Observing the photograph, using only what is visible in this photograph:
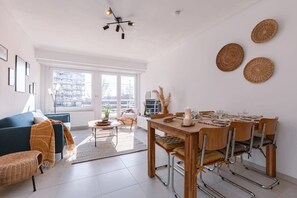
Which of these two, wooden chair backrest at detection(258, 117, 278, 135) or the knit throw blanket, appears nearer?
wooden chair backrest at detection(258, 117, 278, 135)

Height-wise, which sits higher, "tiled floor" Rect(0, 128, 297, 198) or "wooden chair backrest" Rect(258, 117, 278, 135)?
"wooden chair backrest" Rect(258, 117, 278, 135)

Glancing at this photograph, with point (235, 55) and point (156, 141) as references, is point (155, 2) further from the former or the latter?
point (156, 141)

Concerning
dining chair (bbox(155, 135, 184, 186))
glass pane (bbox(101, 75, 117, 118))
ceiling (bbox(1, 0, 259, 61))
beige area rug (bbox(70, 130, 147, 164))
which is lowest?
beige area rug (bbox(70, 130, 147, 164))

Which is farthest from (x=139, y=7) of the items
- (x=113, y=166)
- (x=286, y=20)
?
(x=113, y=166)

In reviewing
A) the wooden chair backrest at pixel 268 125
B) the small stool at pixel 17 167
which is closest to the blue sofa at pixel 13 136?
the small stool at pixel 17 167

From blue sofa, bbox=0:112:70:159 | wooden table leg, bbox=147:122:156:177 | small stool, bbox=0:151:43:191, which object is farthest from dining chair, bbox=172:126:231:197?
blue sofa, bbox=0:112:70:159

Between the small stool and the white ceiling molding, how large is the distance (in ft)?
10.5

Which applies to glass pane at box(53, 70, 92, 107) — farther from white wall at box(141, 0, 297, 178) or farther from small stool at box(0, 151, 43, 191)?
white wall at box(141, 0, 297, 178)

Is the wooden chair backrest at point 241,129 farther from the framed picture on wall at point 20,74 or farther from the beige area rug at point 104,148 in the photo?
the framed picture on wall at point 20,74

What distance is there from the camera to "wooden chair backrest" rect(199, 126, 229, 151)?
1269mm

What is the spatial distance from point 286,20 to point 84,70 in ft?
17.9

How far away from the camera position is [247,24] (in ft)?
7.52

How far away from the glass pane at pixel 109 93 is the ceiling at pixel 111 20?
5.85 ft

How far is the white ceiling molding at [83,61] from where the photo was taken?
159 inches
